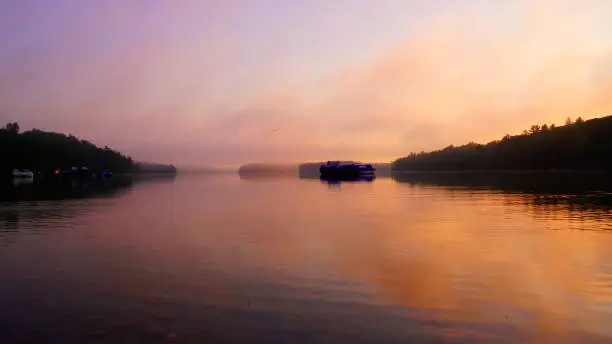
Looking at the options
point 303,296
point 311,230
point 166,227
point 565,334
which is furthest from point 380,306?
point 166,227

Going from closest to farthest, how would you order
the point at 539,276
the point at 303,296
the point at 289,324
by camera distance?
the point at 289,324, the point at 303,296, the point at 539,276

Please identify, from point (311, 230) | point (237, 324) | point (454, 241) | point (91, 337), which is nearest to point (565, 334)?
point (237, 324)

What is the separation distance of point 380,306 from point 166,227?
947 inches

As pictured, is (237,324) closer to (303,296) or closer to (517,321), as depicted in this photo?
(303,296)

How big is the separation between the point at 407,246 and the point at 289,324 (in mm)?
14746

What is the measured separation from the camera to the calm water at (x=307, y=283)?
1343 centimetres

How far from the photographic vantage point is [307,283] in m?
18.7

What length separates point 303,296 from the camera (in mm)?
16844

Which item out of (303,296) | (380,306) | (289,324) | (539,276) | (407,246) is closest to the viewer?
(289,324)

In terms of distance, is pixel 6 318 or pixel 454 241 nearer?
pixel 6 318

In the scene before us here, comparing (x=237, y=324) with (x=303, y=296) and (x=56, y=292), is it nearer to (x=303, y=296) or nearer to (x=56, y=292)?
(x=303, y=296)

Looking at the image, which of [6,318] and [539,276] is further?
[539,276]

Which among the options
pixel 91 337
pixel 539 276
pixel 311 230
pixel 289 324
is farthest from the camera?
pixel 311 230

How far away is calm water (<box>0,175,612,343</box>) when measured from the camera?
13.4 m
